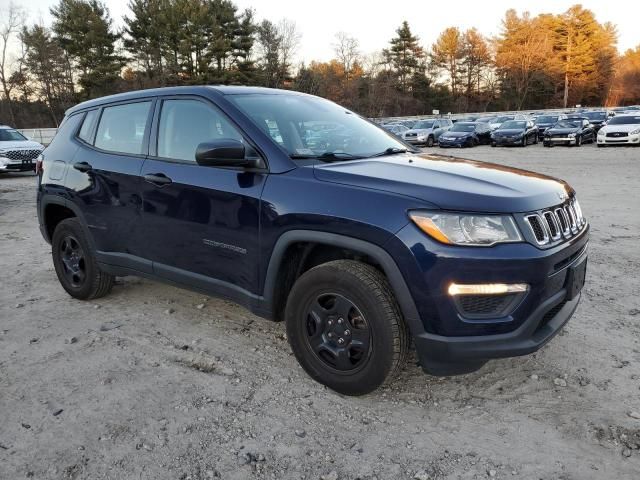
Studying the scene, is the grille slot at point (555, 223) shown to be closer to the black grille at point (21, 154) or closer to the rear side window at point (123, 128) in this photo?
the rear side window at point (123, 128)

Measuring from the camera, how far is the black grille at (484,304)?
241cm

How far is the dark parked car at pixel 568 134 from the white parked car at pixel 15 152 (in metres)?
22.5

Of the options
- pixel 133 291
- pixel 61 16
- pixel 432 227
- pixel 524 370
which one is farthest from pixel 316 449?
pixel 61 16

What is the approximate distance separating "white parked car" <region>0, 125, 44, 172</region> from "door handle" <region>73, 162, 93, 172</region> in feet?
43.6

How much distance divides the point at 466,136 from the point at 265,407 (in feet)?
84.3

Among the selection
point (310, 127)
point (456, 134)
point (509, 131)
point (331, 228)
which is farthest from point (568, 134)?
point (331, 228)

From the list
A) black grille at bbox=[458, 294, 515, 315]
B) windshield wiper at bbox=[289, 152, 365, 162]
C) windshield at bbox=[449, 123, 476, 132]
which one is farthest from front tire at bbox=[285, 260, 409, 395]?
windshield at bbox=[449, 123, 476, 132]

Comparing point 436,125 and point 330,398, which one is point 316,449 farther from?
point 436,125

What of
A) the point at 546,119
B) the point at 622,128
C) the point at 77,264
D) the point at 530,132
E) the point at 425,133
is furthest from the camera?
the point at 546,119

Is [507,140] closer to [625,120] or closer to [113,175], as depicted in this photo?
[625,120]

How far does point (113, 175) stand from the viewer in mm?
3854

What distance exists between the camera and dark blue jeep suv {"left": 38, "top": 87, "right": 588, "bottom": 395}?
7.95 ft

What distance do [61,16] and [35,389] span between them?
5459 centimetres

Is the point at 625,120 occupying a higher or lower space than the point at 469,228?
higher
